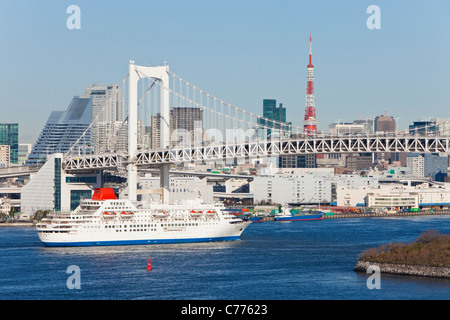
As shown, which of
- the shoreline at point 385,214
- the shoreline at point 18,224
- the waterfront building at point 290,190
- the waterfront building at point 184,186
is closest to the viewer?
the shoreline at point 18,224

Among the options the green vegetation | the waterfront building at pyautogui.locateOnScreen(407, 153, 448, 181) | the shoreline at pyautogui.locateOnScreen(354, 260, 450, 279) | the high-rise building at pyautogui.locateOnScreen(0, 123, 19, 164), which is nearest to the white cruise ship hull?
the green vegetation

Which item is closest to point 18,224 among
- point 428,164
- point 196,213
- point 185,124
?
point 196,213

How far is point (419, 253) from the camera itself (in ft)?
81.8

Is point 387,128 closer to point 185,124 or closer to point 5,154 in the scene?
point 185,124

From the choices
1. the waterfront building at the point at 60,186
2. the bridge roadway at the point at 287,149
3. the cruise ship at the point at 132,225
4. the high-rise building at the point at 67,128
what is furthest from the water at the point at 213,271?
the high-rise building at the point at 67,128

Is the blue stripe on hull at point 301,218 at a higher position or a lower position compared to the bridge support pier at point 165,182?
lower

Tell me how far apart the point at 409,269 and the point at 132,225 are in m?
13.0

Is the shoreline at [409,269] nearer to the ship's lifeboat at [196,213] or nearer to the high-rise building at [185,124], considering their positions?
the ship's lifeboat at [196,213]

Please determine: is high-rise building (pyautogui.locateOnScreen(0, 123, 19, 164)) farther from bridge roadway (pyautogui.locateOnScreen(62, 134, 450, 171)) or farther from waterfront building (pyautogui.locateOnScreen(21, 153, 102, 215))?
bridge roadway (pyautogui.locateOnScreen(62, 134, 450, 171))

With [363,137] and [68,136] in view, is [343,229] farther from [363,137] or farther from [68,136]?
[68,136]

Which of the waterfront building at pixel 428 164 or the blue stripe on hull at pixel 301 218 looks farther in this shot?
the waterfront building at pixel 428 164

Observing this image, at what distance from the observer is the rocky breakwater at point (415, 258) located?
2405cm

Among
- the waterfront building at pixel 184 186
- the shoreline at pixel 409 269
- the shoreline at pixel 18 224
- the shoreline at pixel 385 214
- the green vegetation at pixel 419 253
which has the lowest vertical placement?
the shoreline at pixel 385 214

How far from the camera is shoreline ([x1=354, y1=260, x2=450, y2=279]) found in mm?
23891
